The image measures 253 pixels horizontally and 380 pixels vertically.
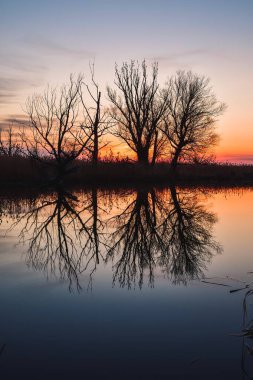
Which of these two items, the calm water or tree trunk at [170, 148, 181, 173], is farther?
tree trunk at [170, 148, 181, 173]

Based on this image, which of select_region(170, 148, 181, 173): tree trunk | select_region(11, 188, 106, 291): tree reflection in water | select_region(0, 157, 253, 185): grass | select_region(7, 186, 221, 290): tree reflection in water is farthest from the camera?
select_region(170, 148, 181, 173): tree trunk

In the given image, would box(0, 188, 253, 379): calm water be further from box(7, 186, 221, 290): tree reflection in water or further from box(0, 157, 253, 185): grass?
box(0, 157, 253, 185): grass

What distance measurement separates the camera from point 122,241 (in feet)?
25.2

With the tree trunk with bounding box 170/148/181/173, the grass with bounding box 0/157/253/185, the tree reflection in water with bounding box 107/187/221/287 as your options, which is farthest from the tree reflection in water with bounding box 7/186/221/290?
the tree trunk with bounding box 170/148/181/173

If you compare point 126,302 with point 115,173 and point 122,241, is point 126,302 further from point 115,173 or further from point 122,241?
point 115,173

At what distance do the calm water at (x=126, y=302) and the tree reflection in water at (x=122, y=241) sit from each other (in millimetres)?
22

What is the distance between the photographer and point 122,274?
544 cm

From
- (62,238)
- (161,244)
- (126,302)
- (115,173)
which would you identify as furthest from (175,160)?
(126,302)

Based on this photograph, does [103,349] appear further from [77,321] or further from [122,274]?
[122,274]

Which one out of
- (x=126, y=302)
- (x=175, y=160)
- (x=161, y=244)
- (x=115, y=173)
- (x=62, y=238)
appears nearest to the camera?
(x=126, y=302)

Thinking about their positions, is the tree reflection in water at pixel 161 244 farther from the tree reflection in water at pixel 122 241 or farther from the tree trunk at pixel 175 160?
the tree trunk at pixel 175 160

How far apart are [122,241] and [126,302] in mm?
3437

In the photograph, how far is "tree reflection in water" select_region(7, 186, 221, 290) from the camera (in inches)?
222

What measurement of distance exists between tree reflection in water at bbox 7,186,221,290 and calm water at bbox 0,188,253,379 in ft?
0.07
